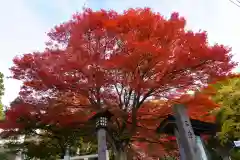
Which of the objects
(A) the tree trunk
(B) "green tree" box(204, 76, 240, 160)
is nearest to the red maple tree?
(A) the tree trunk

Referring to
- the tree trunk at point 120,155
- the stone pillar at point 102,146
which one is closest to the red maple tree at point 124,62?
the tree trunk at point 120,155

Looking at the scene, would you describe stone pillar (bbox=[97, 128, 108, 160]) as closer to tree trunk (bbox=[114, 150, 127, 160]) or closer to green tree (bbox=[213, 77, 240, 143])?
green tree (bbox=[213, 77, 240, 143])

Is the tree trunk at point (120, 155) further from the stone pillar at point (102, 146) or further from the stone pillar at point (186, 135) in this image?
the stone pillar at point (186, 135)

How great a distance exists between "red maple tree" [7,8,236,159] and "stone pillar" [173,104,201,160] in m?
4.06

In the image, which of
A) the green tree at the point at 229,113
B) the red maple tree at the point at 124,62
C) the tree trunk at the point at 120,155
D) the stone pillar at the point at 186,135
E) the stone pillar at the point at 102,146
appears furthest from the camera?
the tree trunk at the point at 120,155

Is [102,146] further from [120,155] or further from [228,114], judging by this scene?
[120,155]

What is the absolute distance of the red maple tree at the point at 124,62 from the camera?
1023cm

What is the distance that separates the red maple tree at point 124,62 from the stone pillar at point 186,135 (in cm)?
406

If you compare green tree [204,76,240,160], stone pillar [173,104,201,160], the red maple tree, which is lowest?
stone pillar [173,104,201,160]

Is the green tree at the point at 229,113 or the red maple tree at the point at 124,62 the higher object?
the red maple tree at the point at 124,62

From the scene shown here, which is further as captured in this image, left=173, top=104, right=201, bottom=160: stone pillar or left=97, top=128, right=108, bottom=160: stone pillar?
left=97, top=128, right=108, bottom=160: stone pillar

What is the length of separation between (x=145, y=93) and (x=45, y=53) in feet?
18.3

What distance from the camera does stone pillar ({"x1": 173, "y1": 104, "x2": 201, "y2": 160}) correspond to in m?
5.65

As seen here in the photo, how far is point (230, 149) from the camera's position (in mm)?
9734
